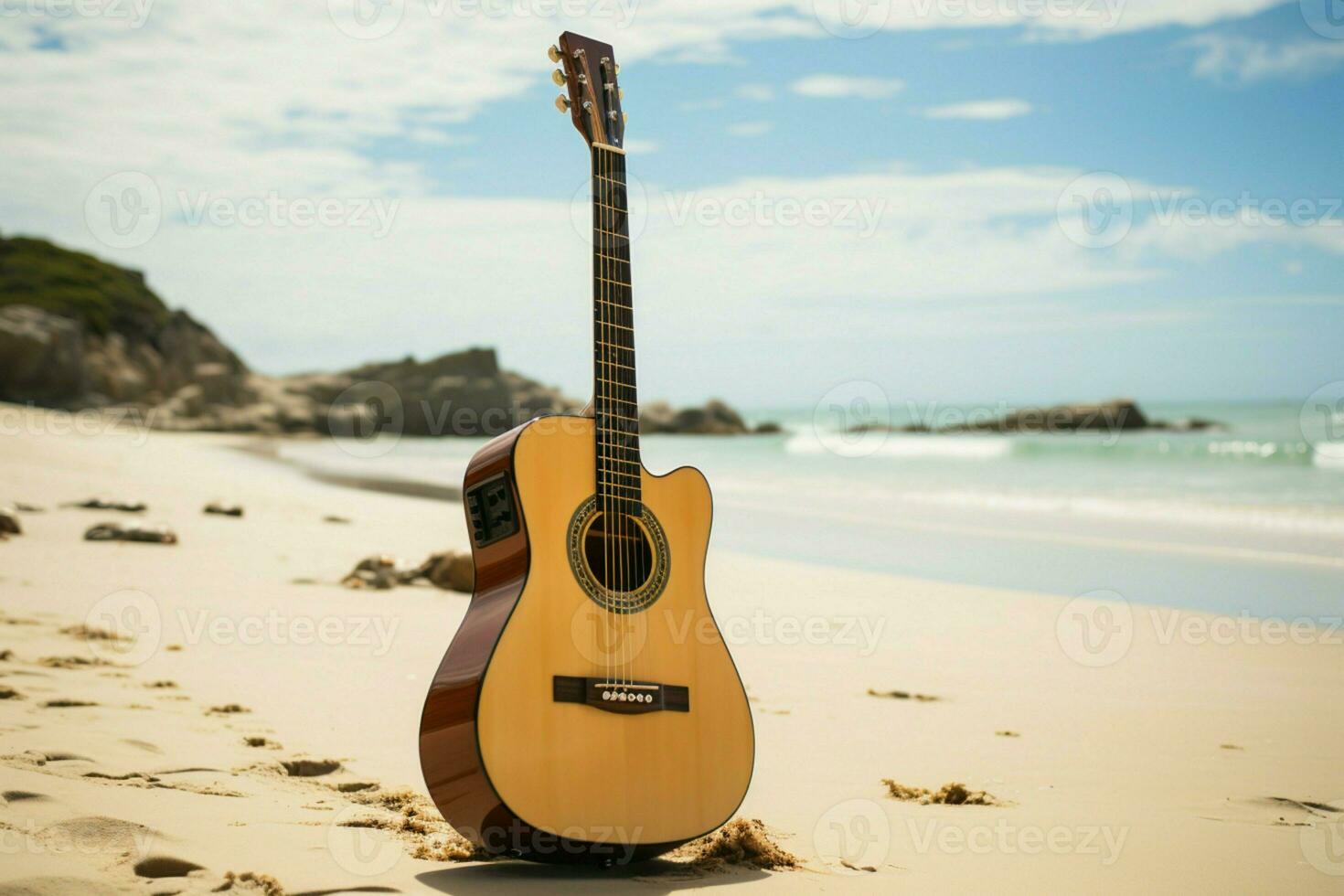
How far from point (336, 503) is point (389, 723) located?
417 inches

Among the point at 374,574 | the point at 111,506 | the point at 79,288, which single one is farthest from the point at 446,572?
the point at 79,288

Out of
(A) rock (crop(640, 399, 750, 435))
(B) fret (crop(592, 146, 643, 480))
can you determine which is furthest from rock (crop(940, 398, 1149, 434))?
(B) fret (crop(592, 146, 643, 480))

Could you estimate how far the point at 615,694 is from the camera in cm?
318

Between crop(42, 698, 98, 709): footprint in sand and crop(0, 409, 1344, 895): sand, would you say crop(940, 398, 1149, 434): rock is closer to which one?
crop(0, 409, 1344, 895): sand

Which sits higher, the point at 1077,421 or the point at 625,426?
the point at 1077,421

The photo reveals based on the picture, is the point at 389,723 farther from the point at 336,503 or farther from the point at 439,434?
the point at 439,434

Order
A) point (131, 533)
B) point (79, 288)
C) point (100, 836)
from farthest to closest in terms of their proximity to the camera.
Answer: point (79, 288) → point (131, 533) → point (100, 836)

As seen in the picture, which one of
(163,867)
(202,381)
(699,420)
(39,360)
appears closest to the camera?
(163,867)

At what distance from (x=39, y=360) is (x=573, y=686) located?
54.7 meters

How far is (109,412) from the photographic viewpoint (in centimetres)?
4716

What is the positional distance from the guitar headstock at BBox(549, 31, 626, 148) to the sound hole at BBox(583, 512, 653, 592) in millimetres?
1290

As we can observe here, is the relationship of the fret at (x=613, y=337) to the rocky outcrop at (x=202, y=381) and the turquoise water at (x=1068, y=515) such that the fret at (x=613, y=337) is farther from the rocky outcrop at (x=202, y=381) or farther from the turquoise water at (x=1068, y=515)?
the rocky outcrop at (x=202, y=381)

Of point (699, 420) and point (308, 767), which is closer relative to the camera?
point (308, 767)

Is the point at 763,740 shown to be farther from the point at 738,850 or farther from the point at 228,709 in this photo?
the point at 228,709
